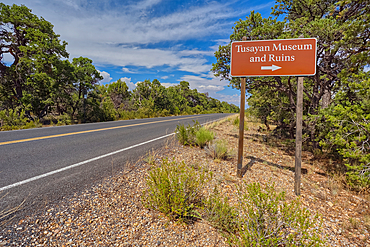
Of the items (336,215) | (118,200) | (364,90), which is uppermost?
(364,90)

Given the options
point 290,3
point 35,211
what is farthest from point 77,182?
point 290,3

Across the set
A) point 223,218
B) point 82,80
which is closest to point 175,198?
point 223,218

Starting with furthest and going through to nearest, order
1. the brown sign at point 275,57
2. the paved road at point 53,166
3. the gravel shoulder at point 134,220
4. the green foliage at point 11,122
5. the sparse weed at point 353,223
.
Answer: the green foliage at point 11,122 < the brown sign at point 275,57 < the sparse weed at point 353,223 < the paved road at point 53,166 < the gravel shoulder at point 134,220

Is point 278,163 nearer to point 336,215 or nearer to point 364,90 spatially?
point 336,215

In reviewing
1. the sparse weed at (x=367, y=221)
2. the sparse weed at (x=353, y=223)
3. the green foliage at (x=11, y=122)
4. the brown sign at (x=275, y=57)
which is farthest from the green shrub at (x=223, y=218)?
the green foliage at (x=11, y=122)

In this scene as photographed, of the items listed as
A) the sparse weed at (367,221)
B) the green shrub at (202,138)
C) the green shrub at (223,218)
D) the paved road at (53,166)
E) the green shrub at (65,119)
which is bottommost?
the sparse weed at (367,221)

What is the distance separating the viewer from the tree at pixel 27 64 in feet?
40.1

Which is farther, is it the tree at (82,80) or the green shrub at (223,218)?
the tree at (82,80)

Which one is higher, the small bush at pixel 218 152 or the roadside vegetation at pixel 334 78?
the roadside vegetation at pixel 334 78

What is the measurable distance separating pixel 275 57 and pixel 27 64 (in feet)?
52.5

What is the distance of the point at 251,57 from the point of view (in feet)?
12.5

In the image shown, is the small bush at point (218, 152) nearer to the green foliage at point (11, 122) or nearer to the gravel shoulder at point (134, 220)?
the gravel shoulder at point (134, 220)

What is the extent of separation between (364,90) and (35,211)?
621 centimetres

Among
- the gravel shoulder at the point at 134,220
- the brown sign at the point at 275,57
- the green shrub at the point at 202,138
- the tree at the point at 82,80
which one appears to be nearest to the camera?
the gravel shoulder at the point at 134,220
